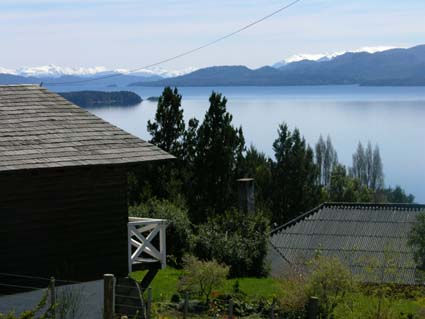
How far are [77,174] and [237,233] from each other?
45.4 ft

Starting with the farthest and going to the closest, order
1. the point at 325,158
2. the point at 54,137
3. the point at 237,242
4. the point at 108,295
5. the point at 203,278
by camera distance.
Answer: the point at 325,158 < the point at 237,242 < the point at 203,278 < the point at 54,137 < the point at 108,295

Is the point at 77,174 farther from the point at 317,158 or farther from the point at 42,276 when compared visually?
the point at 317,158

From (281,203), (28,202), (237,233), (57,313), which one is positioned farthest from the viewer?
(281,203)

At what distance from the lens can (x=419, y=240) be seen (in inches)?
1217

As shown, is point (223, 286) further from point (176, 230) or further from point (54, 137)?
point (54, 137)

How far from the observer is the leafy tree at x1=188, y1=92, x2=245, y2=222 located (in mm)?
42156

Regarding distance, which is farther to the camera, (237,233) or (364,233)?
(364,233)

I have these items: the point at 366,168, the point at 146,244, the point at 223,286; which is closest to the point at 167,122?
the point at 223,286

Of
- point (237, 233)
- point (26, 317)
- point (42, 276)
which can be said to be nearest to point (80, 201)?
point (42, 276)

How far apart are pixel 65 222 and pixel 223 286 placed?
8009mm

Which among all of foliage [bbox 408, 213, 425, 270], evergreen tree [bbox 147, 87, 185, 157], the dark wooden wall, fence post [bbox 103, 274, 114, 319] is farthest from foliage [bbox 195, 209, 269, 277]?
fence post [bbox 103, 274, 114, 319]

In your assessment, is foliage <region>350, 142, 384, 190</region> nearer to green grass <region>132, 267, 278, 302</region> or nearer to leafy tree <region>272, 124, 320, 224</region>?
leafy tree <region>272, 124, 320, 224</region>

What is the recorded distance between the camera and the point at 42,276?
1633 cm

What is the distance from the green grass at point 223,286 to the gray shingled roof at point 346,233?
5.71m
